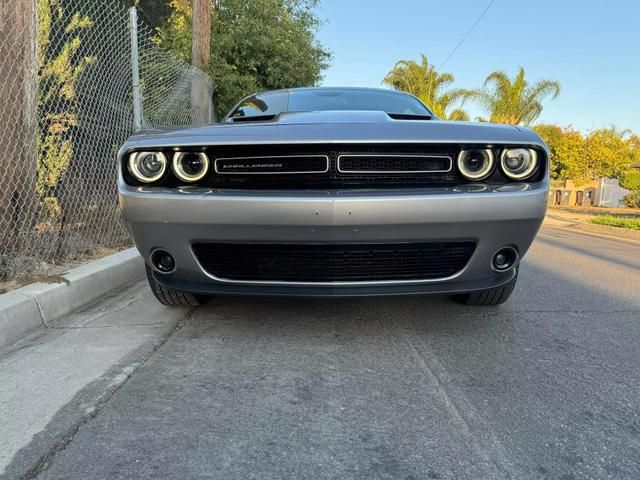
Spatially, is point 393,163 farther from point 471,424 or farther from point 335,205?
point 471,424

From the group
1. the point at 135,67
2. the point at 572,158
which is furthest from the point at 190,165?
the point at 572,158

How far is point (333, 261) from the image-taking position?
2396mm

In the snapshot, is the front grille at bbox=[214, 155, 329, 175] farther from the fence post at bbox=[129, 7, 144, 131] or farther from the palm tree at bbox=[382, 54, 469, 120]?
the palm tree at bbox=[382, 54, 469, 120]

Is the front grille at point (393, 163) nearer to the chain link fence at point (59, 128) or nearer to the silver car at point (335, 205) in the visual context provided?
the silver car at point (335, 205)

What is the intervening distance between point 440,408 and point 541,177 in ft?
4.14

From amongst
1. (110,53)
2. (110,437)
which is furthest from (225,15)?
(110,437)

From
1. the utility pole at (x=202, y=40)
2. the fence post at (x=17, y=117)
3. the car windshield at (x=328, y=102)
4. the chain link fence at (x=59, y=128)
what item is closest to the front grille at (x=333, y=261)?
the car windshield at (x=328, y=102)

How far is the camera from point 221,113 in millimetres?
11109

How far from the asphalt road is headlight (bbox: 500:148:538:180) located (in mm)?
897

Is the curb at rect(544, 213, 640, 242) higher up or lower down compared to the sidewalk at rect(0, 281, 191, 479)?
lower down

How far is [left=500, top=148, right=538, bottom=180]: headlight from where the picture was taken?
2.47 meters

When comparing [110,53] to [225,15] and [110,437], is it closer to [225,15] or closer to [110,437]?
[110,437]

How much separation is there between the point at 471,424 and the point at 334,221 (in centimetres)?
98

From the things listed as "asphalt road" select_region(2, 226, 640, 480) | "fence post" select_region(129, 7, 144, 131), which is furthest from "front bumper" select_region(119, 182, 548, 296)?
"fence post" select_region(129, 7, 144, 131)
